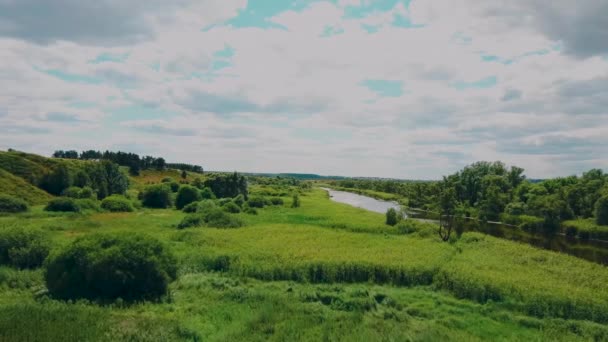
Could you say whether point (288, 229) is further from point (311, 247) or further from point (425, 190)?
point (425, 190)

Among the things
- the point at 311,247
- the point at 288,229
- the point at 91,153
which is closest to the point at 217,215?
the point at 288,229

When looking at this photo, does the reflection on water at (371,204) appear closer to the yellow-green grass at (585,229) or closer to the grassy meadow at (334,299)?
the yellow-green grass at (585,229)

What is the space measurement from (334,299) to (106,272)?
1132cm

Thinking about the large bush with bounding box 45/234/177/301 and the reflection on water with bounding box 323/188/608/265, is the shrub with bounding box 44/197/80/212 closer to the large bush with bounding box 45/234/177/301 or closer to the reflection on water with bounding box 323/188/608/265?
the large bush with bounding box 45/234/177/301

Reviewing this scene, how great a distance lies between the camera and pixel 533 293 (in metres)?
21.9

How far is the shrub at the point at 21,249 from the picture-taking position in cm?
2497

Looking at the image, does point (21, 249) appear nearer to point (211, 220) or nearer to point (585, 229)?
point (211, 220)

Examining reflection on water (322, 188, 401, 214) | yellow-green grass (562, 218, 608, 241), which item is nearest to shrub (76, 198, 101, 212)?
reflection on water (322, 188, 401, 214)

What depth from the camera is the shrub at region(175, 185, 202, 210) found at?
65.6 meters

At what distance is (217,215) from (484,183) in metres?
71.1

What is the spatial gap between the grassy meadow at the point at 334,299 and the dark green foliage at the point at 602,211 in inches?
1337

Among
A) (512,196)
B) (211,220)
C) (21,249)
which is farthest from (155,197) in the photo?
(512,196)

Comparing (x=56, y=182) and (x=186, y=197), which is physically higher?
(x=56, y=182)

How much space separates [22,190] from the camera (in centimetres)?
6316
